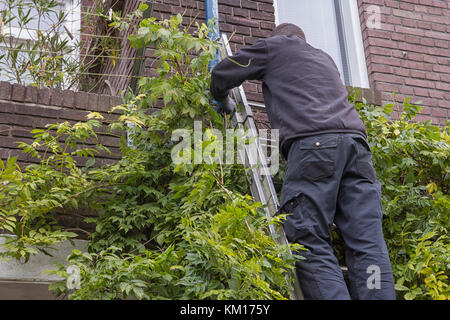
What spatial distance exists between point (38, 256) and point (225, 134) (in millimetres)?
1464

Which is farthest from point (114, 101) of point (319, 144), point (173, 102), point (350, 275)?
point (350, 275)

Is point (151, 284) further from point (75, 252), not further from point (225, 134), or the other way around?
point (225, 134)

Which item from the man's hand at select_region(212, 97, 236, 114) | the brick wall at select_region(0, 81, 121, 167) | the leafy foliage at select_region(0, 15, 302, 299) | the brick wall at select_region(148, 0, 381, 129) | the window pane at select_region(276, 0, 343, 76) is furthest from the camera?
the window pane at select_region(276, 0, 343, 76)

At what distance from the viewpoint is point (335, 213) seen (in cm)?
411

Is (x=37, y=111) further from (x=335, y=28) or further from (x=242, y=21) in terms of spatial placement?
(x=335, y=28)

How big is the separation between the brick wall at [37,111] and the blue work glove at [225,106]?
0.94 metres

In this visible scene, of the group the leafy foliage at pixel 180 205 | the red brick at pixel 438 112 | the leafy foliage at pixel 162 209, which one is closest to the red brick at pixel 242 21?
the leafy foliage at pixel 162 209

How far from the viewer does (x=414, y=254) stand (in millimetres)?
4230

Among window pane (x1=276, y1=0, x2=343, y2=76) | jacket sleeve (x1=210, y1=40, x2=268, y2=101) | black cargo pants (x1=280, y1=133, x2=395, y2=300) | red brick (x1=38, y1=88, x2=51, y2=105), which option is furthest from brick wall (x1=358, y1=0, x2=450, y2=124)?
red brick (x1=38, y1=88, x2=51, y2=105)

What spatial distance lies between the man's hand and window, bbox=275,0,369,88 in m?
2.21

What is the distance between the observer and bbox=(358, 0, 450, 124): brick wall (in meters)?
6.59

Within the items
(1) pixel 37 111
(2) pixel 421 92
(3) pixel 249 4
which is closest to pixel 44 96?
(1) pixel 37 111

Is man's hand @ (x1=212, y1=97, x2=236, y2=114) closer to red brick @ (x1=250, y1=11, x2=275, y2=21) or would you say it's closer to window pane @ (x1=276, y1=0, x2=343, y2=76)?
red brick @ (x1=250, y1=11, x2=275, y2=21)

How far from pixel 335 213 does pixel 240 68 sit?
1.10m
